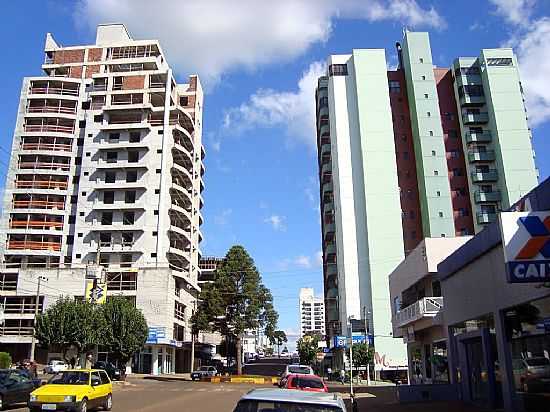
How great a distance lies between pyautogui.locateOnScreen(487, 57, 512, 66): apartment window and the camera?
75.4 meters

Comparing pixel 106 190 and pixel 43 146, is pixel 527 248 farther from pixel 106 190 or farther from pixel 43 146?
pixel 43 146

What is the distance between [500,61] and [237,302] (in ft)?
168

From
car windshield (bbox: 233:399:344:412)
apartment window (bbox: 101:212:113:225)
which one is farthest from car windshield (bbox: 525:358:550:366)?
apartment window (bbox: 101:212:113:225)

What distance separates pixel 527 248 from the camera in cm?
1166

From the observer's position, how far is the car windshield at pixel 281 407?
6414 mm

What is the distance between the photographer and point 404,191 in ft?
250

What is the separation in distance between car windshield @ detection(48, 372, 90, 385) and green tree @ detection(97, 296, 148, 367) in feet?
95.3

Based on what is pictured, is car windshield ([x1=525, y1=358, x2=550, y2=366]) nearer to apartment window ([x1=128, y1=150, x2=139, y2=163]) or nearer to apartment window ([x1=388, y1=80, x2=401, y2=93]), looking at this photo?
apartment window ([x1=128, y1=150, x2=139, y2=163])

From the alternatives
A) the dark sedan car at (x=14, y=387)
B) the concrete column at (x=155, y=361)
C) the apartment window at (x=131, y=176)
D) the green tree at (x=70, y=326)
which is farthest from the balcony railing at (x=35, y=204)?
the dark sedan car at (x=14, y=387)

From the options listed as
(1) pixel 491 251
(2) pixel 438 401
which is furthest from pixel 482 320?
(2) pixel 438 401

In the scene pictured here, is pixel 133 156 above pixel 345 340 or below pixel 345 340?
above

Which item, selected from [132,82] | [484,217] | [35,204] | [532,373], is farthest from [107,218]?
[532,373]

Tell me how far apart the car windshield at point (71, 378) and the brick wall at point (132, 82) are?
66.2 metres

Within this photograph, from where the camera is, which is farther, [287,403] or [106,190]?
[106,190]
